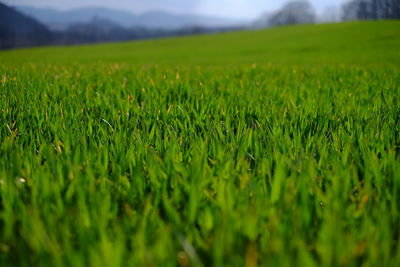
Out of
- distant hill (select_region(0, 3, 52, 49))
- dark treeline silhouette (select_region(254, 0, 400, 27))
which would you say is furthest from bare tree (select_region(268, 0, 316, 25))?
distant hill (select_region(0, 3, 52, 49))

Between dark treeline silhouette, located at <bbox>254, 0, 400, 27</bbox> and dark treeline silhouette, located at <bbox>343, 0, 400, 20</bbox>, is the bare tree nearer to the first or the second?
dark treeline silhouette, located at <bbox>254, 0, 400, 27</bbox>

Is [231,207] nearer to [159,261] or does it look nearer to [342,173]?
[159,261]

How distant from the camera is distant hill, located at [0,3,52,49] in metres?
155

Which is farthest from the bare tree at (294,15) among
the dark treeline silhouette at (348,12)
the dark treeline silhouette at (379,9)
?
the dark treeline silhouette at (379,9)

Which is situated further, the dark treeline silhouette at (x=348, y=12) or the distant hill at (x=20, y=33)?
the distant hill at (x=20, y=33)

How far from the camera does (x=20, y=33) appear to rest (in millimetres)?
178875

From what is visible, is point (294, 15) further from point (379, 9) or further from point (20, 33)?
point (20, 33)

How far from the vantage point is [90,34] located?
196500mm

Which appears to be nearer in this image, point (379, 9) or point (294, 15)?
point (379, 9)

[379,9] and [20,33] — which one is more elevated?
[20,33]

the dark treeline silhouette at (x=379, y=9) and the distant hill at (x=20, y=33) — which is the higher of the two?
the distant hill at (x=20, y=33)

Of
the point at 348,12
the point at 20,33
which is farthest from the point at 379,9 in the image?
the point at 20,33

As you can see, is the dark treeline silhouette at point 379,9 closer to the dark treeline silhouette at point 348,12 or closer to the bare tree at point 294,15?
the dark treeline silhouette at point 348,12

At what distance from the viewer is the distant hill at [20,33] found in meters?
155
